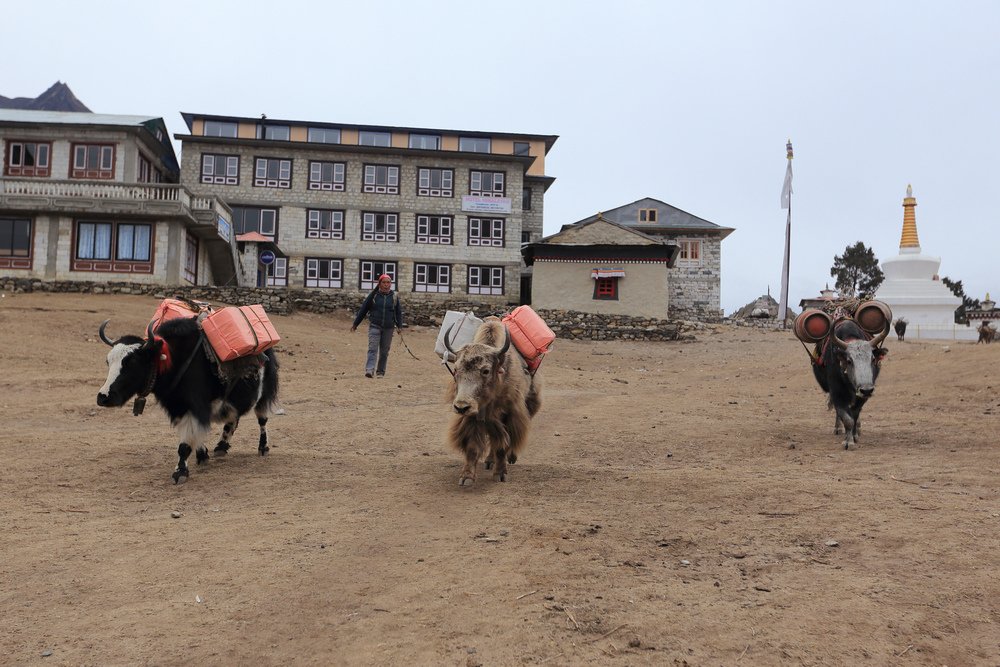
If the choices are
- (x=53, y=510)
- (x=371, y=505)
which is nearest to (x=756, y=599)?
(x=371, y=505)

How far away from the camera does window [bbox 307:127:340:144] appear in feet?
130

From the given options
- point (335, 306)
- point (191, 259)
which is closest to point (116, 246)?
point (191, 259)

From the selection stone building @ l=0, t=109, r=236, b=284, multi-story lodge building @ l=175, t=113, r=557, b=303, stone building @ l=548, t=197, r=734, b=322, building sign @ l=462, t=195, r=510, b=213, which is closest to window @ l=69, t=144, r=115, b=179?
stone building @ l=0, t=109, r=236, b=284

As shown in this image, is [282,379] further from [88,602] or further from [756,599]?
[756,599]

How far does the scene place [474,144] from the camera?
40875 mm

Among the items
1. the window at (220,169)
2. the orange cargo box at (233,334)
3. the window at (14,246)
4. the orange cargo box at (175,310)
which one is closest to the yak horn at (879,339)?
the orange cargo box at (233,334)

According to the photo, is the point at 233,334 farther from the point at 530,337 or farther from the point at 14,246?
the point at 14,246

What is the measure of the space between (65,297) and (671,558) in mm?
24734

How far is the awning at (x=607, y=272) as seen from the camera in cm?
3544

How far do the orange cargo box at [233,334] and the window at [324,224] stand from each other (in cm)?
3171

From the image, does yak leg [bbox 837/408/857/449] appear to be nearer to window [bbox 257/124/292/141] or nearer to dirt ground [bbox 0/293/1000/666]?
dirt ground [bbox 0/293/1000/666]

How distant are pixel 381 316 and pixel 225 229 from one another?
18.3 meters

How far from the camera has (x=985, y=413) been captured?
1016 cm

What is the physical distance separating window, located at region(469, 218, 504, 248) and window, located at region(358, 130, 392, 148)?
6.29 metres
